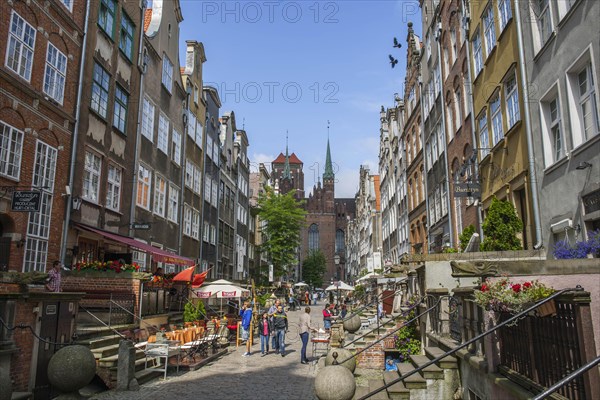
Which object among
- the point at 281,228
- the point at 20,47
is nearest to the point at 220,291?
the point at 20,47

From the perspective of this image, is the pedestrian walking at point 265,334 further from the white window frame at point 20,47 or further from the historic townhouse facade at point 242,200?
the historic townhouse facade at point 242,200

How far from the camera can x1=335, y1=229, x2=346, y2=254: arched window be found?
130 meters

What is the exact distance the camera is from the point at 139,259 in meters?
22.2

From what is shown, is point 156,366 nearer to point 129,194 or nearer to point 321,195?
point 129,194

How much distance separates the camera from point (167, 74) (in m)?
26.7

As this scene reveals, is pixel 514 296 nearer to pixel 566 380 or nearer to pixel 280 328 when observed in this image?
pixel 566 380

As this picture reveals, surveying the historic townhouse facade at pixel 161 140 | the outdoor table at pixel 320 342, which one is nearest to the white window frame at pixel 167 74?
the historic townhouse facade at pixel 161 140

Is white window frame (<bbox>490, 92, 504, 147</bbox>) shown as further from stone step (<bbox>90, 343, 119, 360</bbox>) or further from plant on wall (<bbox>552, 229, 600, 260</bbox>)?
stone step (<bbox>90, 343, 119, 360</bbox>)

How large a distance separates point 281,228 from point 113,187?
3034 cm

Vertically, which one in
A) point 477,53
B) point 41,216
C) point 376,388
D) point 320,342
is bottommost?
point 320,342

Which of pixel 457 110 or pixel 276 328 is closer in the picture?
pixel 276 328

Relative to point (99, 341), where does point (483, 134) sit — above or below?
above

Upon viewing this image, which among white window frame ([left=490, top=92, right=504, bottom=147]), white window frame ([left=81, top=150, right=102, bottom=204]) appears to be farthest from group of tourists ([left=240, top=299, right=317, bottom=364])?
white window frame ([left=490, top=92, right=504, bottom=147])

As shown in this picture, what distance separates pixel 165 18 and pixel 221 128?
49.0 ft
